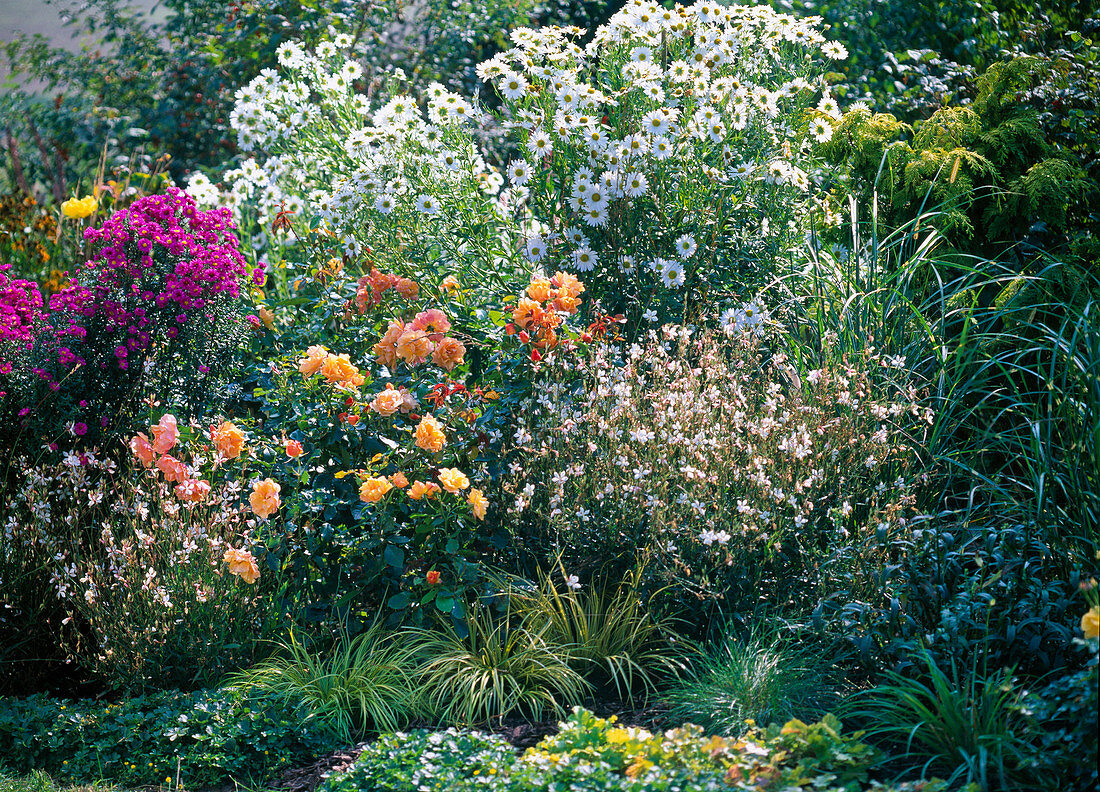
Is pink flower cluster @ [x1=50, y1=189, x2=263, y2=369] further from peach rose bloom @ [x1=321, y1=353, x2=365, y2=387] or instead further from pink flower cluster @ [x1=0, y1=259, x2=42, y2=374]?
peach rose bloom @ [x1=321, y1=353, x2=365, y2=387]

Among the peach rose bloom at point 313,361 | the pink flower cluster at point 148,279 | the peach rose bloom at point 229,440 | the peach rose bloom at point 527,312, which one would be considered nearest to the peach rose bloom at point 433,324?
the peach rose bloom at point 527,312

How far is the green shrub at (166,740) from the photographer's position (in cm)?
328

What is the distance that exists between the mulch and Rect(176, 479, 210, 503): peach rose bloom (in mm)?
1117

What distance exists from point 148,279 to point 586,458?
8.32 feet

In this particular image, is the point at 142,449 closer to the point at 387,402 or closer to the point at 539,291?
the point at 387,402

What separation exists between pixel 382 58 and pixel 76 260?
14.2 feet

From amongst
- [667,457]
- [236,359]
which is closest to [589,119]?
[667,457]

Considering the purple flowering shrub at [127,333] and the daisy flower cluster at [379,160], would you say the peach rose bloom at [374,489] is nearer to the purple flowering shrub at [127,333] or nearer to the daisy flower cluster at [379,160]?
the purple flowering shrub at [127,333]

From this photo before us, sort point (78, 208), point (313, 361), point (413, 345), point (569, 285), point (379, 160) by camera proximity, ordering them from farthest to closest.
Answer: point (78, 208) → point (379, 160) → point (569, 285) → point (413, 345) → point (313, 361)

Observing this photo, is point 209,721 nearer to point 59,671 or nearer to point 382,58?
point 59,671

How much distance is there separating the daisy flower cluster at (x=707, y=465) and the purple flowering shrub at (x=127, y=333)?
1860mm

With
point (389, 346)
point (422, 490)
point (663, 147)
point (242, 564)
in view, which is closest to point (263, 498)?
point (242, 564)

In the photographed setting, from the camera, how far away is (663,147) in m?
4.82

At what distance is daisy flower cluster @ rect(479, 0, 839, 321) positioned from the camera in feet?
15.8
